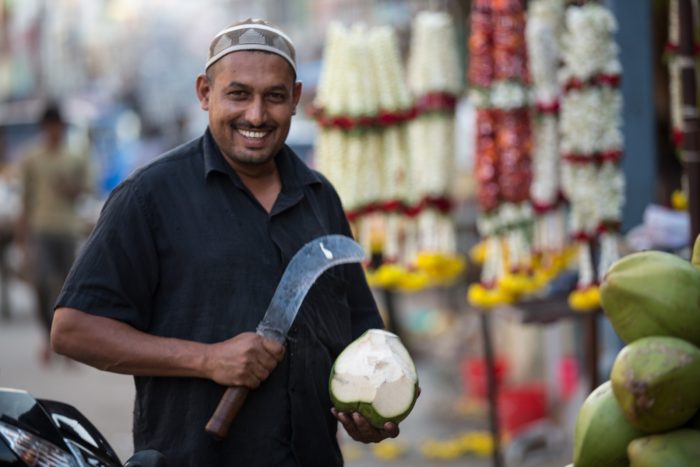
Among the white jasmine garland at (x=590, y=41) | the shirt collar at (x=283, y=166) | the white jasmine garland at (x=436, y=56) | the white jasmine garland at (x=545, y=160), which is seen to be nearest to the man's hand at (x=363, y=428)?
the shirt collar at (x=283, y=166)

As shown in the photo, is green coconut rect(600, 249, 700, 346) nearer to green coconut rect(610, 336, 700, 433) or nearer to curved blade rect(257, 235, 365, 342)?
green coconut rect(610, 336, 700, 433)

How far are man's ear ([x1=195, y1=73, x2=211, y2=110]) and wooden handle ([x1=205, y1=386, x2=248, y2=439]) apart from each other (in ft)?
2.24

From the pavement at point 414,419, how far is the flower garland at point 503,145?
1719 millimetres

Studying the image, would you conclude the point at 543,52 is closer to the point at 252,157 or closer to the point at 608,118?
the point at 608,118

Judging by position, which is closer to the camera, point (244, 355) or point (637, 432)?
point (637, 432)

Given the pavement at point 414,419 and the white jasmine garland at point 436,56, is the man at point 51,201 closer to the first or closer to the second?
the pavement at point 414,419

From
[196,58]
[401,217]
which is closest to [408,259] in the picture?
[401,217]

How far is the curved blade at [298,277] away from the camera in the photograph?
2.61m

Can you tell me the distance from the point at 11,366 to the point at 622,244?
21.1 ft

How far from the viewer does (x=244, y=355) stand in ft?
8.37

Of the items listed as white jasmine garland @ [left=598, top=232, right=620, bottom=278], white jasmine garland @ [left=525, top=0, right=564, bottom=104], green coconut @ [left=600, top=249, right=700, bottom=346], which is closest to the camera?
green coconut @ [left=600, top=249, right=700, bottom=346]

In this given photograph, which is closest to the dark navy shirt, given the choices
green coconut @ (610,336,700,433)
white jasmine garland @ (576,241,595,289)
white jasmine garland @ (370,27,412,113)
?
green coconut @ (610,336,700,433)

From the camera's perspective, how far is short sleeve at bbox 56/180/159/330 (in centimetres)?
256

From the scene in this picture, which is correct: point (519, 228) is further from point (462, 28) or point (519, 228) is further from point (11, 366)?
point (11, 366)
